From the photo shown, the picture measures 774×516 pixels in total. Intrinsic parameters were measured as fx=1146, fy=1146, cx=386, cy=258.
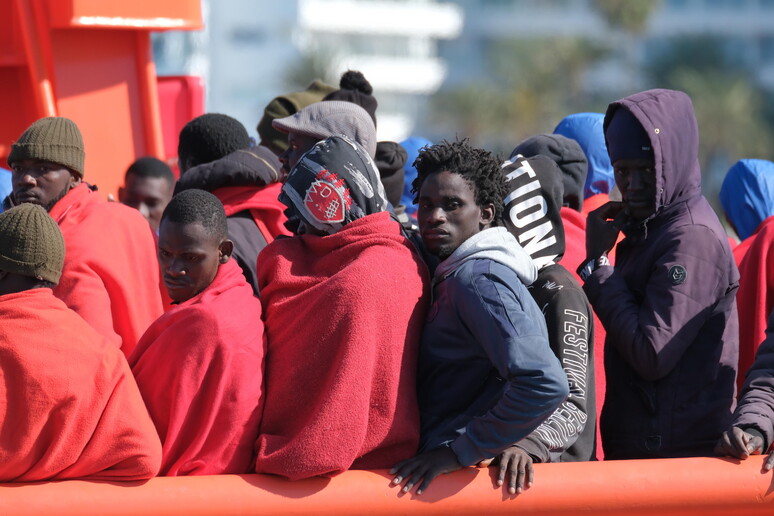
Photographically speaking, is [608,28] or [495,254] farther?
[608,28]

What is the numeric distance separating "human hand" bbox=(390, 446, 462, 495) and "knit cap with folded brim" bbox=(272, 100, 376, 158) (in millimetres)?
1526

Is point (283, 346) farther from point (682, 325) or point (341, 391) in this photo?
point (682, 325)

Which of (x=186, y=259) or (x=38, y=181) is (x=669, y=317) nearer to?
(x=186, y=259)

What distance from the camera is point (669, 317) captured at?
365 centimetres

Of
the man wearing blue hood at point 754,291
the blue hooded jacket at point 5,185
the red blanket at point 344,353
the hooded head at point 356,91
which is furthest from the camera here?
the hooded head at point 356,91

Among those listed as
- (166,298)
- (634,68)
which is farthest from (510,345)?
(634,68)

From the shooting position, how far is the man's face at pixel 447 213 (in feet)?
11.9

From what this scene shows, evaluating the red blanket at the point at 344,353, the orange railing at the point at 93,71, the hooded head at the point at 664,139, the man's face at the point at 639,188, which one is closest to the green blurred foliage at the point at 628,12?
the orange railing at the point at 93,71

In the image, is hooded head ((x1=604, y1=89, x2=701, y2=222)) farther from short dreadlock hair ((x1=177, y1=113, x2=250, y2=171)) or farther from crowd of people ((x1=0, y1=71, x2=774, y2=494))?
short dreadlock hair ((x1=177, y1=113, x2=250, y2=171))

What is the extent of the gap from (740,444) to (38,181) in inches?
113

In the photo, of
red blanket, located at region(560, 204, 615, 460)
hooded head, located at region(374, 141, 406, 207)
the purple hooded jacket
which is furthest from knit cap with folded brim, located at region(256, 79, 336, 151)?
the purple hooded jacket

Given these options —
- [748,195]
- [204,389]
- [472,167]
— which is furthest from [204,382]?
[748,195]

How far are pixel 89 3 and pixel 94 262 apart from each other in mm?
2037

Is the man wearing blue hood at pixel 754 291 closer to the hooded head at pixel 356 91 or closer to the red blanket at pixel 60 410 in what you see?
the hooded head at pixel 356 91
